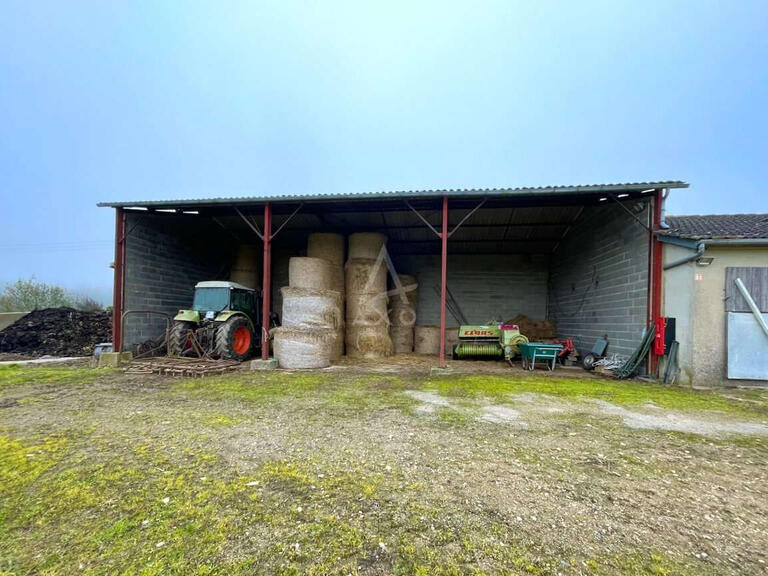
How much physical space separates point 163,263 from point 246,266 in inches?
99.3

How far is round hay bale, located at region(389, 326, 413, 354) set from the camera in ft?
35.0

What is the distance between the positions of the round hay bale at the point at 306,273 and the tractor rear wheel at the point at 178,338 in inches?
97.7

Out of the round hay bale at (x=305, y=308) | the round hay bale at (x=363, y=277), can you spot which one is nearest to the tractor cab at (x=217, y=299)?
the round hay bale at (x=305, y=308)

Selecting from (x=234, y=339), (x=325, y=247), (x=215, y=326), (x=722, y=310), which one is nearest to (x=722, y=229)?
(x=722, y=310)

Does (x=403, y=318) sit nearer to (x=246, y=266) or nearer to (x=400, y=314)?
(x=400, y=314)

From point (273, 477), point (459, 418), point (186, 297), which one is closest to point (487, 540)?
point (273, 477)

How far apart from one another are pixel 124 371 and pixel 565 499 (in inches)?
288

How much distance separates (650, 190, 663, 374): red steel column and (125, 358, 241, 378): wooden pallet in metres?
7.92

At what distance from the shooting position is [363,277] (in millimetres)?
9352

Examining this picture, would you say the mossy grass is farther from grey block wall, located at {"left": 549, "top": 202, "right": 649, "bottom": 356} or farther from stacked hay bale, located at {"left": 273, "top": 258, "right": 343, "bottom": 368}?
grey block wall, located at {"left": 549, "top": 202, "right": 649, "bottom": 356}

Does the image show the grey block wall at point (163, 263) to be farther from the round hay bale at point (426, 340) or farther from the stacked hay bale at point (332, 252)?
the round hay bale at point (426, 340)

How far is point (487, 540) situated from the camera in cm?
166

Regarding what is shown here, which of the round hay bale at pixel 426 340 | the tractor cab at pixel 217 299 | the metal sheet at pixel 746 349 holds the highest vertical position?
the tractor cab at pixel 217 299

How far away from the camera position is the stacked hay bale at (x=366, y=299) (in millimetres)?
9000
